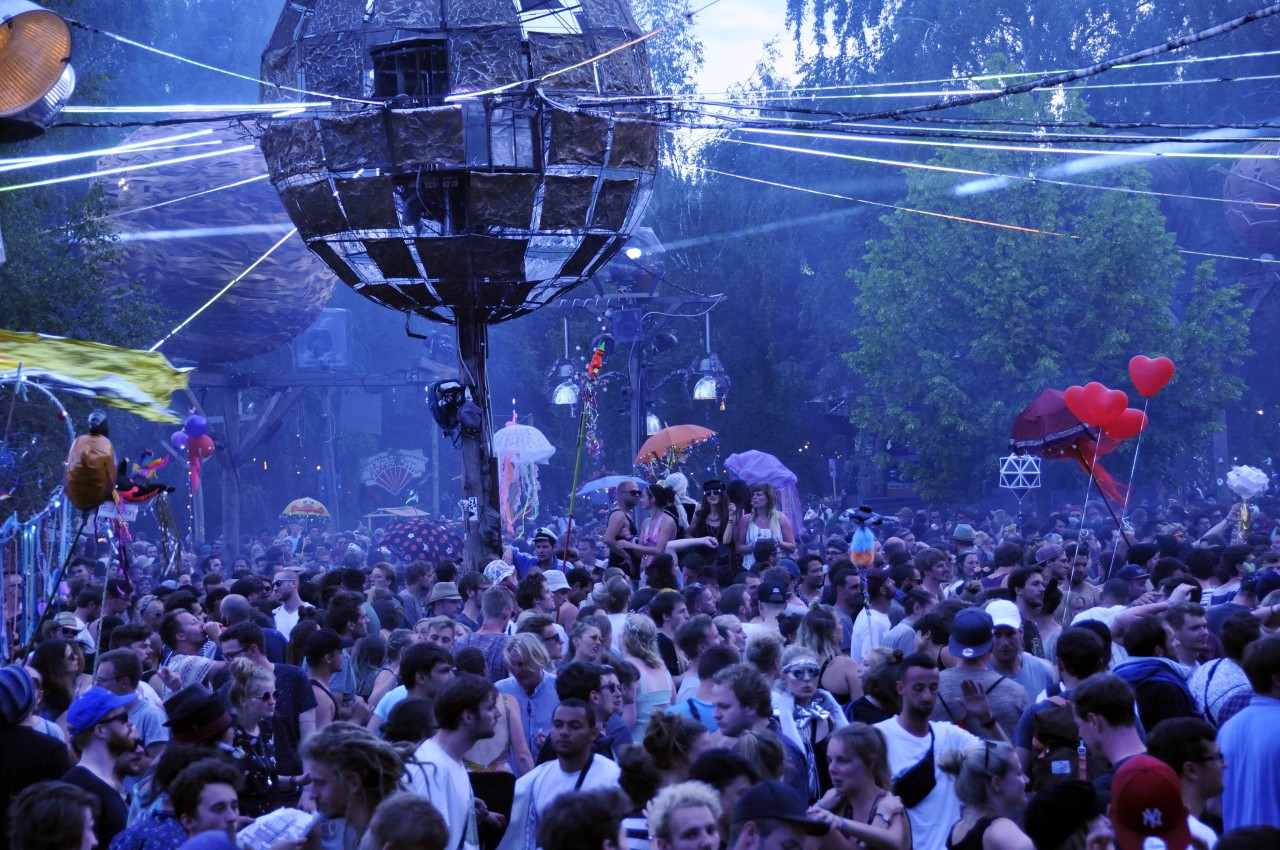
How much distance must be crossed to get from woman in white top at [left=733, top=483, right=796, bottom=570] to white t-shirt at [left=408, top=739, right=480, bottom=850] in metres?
6.72

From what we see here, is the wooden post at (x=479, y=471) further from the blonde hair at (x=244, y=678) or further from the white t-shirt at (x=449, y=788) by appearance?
the white t-shirt at (x=449, y=788)

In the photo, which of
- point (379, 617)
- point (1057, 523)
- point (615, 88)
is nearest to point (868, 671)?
point (379, 617)

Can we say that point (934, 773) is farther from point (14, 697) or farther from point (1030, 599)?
point (14, 697)

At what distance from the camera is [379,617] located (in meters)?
10.0

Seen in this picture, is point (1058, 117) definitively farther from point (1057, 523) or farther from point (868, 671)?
point (868, 671)

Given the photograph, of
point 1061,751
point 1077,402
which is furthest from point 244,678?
point 1077,402

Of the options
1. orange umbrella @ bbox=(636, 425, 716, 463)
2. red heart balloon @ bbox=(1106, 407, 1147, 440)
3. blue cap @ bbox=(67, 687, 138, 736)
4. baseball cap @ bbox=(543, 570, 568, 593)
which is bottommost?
orange umbrella @ bbox=(636, 425, 716, 463)

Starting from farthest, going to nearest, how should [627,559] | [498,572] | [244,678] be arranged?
[627,559] < [498,572] < [244,678]

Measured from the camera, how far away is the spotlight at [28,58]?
27.3 ft

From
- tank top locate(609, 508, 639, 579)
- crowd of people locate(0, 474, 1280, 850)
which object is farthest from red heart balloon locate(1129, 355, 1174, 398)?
tank top locate(609, 508, 639, 579)

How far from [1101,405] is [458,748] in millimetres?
8872

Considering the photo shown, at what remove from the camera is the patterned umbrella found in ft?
62.3

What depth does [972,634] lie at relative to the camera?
653cm

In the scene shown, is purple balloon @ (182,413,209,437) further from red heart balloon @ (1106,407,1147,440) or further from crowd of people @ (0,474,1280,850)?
red heart balloon @ (1106,407,1147,440)
